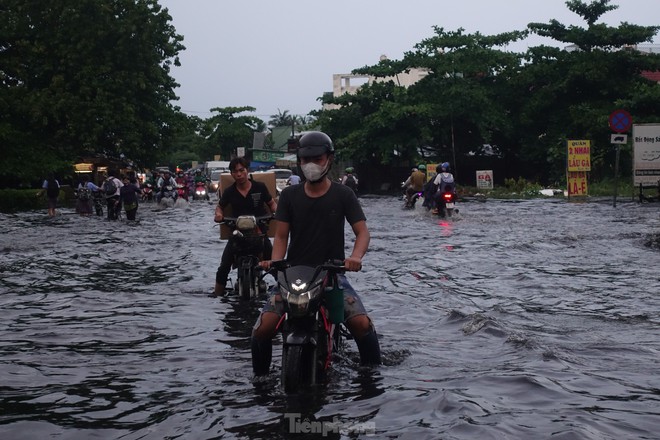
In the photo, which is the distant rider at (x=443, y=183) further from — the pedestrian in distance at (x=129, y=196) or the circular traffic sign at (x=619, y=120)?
the pedestrian in distance at (x=129, y=196)

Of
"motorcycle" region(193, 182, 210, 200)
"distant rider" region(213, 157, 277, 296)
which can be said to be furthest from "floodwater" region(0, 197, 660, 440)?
"motorcycle" region(193, 182, 210, 200)

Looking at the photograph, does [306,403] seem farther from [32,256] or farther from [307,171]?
[32,256]

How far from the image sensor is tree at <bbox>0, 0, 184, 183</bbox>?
45.1 m

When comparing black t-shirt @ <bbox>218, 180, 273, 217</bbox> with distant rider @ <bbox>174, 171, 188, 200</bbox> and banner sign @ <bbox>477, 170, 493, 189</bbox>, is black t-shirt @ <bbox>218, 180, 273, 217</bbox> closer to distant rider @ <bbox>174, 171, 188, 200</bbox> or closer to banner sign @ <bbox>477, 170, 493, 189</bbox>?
distant rider @ <bbox>174, 171, 188, 200</bbox>

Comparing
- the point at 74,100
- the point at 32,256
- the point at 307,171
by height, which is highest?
the point at 74,100

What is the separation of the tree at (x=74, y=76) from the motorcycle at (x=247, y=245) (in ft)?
→ 119

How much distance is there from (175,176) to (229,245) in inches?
1245

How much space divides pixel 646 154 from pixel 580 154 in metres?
4.38

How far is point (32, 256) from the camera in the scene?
16.6 metres

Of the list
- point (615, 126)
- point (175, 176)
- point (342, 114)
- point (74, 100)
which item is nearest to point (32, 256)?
point (615, 126)

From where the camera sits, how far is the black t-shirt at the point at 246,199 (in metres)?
10.0

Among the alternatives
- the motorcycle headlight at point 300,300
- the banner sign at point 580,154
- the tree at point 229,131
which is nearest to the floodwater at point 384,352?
the motorcycle headlight at point 300,300

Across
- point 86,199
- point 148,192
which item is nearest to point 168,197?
point 86,199

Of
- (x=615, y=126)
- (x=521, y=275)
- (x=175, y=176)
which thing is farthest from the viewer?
(x=175, y=176)
